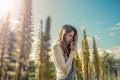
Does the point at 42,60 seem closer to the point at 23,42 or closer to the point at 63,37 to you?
the point at 23,42

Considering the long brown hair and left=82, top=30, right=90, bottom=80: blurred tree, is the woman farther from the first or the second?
left=82, top=30, right=90, bottom=80: blurred tree

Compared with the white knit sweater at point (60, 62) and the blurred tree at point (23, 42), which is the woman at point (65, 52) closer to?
the white knit sweater at point (60, 62)

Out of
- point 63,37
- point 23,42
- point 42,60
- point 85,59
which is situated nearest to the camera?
point 63,37

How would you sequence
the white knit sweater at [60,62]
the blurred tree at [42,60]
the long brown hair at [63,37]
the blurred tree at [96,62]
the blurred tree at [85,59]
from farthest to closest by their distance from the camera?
1. the blurred tree at [96,62]
2. the blurred tree at [85,59]
3. the blurred tree at [42,60]
4. the long brown hair at [63,37]
5. the white knit sweater at [60,62]

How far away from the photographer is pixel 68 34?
5020 millimetres

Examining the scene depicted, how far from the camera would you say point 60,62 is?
4.73m

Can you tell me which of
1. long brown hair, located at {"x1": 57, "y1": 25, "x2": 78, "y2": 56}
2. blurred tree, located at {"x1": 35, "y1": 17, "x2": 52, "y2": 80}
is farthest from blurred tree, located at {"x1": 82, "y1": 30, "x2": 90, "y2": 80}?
long brown hair, located at {"x1": 57, "y1": 25, "x2": 78, "y2": 56}

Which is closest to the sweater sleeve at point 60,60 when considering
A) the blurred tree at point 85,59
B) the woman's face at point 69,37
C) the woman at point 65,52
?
the woman at point 65,52

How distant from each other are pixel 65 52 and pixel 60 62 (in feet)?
0.95

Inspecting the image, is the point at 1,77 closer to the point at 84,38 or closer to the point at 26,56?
the point at 26,56

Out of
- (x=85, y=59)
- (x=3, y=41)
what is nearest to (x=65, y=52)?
(x=3, y=41)

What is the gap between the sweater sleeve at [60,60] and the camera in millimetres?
4629

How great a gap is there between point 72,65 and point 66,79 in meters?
0.31

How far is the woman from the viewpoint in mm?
4641
